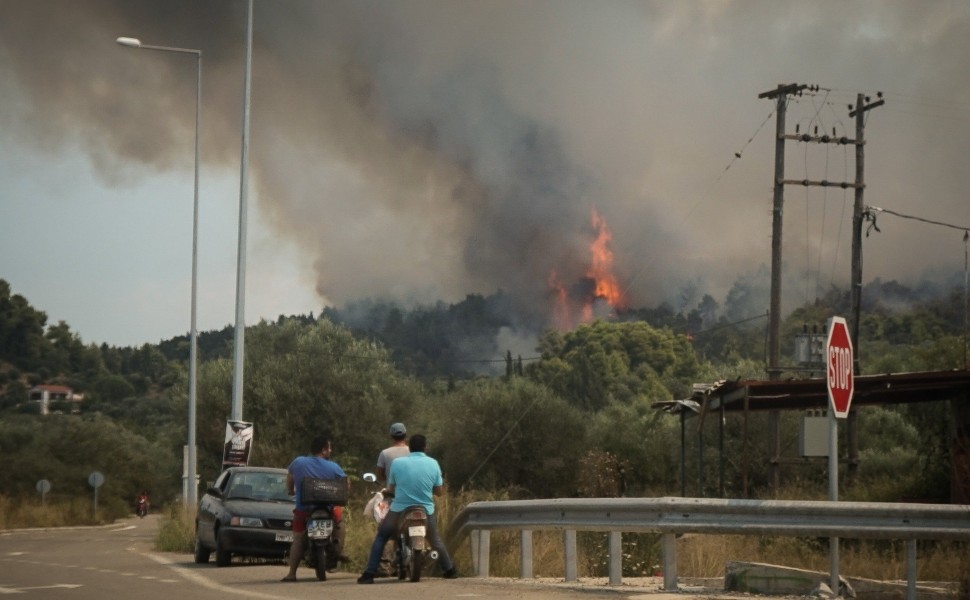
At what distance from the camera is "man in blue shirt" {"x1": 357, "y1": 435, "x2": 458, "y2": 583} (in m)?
16.5

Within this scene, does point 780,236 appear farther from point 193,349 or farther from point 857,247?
point 193,349

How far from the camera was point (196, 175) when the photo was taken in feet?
137

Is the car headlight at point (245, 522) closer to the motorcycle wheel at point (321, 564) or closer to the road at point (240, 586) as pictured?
the road at point (240, 586)

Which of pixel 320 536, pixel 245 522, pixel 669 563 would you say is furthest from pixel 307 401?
pixel 669 563

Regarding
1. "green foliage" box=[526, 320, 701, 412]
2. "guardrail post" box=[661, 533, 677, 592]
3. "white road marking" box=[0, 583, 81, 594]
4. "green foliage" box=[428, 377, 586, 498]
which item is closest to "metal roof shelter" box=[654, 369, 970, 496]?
"guardrail post" box=[661, 533, 677, 592]

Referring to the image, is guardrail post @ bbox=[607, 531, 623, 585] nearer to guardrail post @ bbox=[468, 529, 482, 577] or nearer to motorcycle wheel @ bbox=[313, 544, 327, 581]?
guardrail post @ bbox=[468, 529, 482, 577]

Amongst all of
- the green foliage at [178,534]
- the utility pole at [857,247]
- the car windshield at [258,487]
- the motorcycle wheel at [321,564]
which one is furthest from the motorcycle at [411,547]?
the utility pole at [857,247]

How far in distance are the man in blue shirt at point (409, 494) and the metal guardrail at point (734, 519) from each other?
977 millimetres

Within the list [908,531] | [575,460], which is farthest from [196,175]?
[908,531]

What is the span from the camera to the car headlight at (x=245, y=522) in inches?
850

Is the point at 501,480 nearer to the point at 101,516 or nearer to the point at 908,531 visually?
the point at 101,516

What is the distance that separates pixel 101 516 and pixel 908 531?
2379 inches

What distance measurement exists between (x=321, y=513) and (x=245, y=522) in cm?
414

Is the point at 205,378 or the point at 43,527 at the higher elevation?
the point at 205,378
